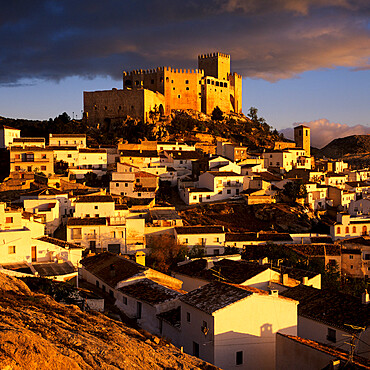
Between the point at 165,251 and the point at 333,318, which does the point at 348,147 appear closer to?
the point at 165,251

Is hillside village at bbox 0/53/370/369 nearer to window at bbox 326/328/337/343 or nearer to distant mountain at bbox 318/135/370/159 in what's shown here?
window at bbox 326/328/337/343

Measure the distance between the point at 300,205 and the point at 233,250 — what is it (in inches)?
552

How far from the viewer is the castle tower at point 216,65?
3026 inches

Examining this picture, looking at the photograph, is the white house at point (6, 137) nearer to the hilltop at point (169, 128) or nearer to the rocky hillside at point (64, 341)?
the hilltop at point (169, 128)

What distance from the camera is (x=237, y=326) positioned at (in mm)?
13578

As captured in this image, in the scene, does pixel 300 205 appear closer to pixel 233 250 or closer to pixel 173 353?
pixel 233 250

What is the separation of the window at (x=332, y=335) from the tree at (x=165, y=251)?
12400 millimetres

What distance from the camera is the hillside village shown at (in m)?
14.0

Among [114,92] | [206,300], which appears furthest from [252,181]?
[206,300]

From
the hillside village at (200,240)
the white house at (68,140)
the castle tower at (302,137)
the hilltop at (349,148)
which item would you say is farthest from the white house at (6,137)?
the hilltop at (349,148)

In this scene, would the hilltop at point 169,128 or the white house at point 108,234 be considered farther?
the hilltop at point 169,128

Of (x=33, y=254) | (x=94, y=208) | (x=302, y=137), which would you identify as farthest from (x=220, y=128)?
(x=33, y=254)

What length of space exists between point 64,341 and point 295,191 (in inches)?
1482

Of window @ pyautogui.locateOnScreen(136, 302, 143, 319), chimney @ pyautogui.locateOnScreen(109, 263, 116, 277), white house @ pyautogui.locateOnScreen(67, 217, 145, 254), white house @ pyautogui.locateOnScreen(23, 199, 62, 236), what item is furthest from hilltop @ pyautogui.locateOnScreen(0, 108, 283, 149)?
window @ pyautogui.locateOnScreen(136, 302, 143, 319)
